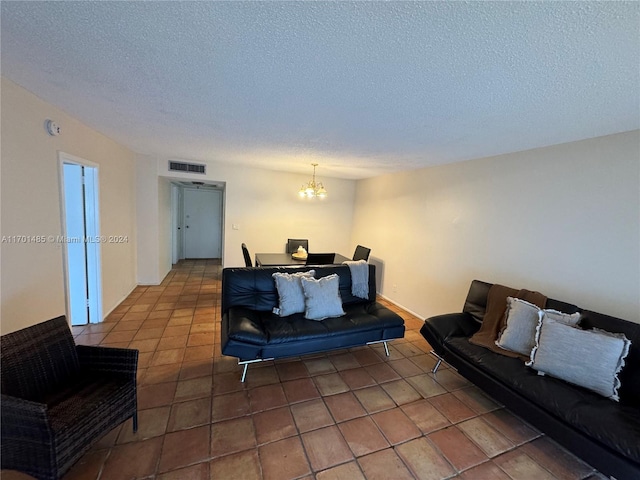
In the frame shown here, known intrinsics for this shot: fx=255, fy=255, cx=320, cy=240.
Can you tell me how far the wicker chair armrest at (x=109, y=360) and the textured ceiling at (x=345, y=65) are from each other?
5.68ft

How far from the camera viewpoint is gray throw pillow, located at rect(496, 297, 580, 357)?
2064 millimetres

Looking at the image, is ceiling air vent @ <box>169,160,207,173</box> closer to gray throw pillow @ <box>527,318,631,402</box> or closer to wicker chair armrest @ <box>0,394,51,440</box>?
wicker chair armrest @ <box>0,394,51,440</box>

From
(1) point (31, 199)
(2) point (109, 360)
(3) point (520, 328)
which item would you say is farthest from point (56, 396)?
(3) point (520, 328)

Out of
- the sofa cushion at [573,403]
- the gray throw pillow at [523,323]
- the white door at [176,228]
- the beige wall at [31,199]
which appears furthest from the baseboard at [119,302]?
the gray throw pillow at [523,323]

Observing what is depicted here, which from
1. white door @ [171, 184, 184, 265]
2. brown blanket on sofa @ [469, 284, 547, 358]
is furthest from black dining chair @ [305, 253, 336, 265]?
white door @ [171, 184, 184, 265]

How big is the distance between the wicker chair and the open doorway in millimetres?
5335

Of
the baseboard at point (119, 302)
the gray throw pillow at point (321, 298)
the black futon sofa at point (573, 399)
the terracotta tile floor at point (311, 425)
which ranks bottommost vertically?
the terracotta tile floor at point (311, 425)

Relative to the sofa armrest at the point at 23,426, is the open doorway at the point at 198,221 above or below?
above

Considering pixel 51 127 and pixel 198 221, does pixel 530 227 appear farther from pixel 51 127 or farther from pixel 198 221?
pixel 198 221

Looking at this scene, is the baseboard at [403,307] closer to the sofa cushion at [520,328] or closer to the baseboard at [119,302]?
the sofa cushion at [520,328]

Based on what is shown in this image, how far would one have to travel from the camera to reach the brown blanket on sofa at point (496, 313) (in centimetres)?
226

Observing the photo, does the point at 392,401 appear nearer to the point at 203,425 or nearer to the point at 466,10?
the point at 203,425

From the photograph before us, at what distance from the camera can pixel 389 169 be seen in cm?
419

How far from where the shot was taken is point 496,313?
97.3 inches
